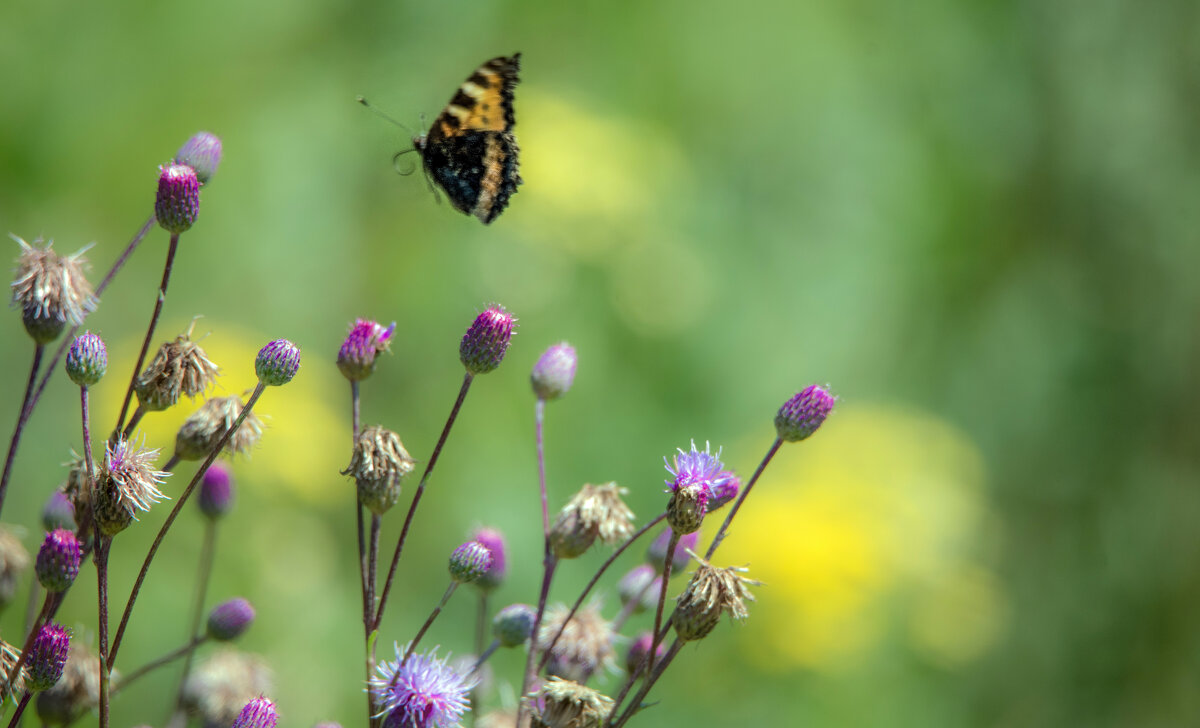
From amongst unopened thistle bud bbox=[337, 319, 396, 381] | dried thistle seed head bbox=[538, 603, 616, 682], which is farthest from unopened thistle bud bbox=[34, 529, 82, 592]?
dried thistle seed head bbox=[538, 603, 616, 682]

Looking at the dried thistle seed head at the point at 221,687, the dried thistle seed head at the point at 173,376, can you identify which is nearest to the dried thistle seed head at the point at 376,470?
the dried thistle seed head at the point at 173,376

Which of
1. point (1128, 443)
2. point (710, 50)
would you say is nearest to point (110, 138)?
point (710, 50)

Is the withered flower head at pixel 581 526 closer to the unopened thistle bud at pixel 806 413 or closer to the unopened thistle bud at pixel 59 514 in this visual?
the unopened thistle bud at pixel 806 413

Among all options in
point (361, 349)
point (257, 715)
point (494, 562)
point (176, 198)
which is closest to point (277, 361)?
point (361, 349)

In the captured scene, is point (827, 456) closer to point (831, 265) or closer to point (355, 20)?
point (831, 265)

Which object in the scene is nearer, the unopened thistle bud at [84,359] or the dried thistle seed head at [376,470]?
the unopened thistle bud at [84,359]
